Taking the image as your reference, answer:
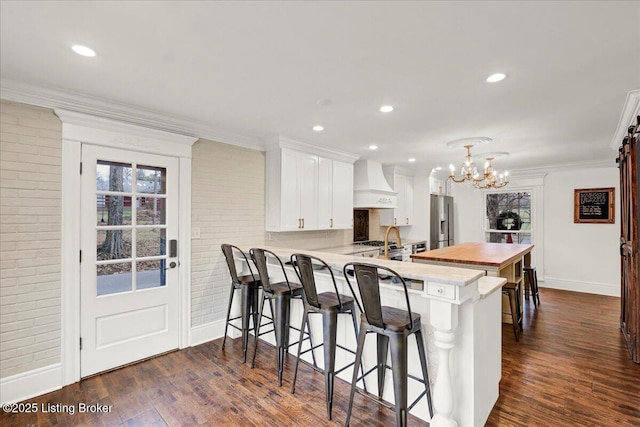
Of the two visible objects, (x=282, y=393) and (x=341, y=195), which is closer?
(x=282, y=393)

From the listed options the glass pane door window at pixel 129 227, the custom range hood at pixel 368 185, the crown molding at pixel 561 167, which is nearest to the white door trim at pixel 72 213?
the glass pane door window at pixel 129 227

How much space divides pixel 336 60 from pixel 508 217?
6.37 meters

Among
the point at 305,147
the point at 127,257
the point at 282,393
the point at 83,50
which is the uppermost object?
the point at 83,50

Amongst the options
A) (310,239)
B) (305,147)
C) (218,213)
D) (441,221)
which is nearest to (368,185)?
(310,239)

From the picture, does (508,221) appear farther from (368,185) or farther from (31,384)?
(31,384)

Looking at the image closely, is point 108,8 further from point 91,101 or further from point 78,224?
point 78,224

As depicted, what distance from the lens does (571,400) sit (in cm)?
235

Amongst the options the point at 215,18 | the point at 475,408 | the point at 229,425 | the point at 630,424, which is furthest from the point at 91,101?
the point at 630,424

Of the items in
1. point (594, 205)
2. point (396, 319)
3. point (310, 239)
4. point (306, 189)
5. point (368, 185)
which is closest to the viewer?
point (396, 319)

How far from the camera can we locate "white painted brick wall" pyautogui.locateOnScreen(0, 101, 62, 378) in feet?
7.63

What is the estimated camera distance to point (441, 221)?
6.78 meters

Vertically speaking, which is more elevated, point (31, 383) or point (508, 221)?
point (508, 221)

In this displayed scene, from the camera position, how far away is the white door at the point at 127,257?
271 cm

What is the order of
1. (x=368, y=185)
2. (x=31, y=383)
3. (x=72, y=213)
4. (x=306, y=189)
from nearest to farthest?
(x=31, y=383) < (x=72, y=213) < (x=306, y=189) < (x=368, y=185)
